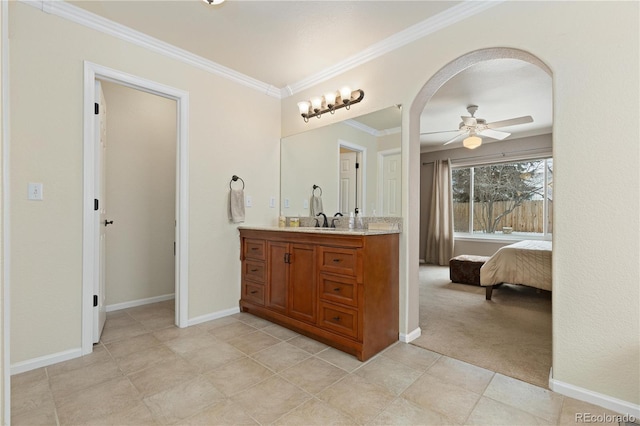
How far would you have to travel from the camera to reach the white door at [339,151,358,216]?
3.06 metres

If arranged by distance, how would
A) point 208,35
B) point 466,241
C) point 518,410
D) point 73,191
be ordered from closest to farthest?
1. point 518,410
2. point 73,191
3. point 208,35
4. point 466,241

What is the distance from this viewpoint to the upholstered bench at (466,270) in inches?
176

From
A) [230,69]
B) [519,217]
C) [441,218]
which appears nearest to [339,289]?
[230,69]

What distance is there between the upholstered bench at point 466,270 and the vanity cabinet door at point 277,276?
305 centimetres

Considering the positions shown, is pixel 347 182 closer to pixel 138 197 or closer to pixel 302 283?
pixel 302 283

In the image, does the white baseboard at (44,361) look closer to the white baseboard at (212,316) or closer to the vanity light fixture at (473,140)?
the white baseboard at (212,316)

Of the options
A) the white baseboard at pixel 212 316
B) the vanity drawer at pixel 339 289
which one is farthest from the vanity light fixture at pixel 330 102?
the white baseboard at pixel 212 316

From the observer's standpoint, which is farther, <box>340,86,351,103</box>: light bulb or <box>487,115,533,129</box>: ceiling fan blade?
<box>487,115,533,129</box>: ceiling fan blade

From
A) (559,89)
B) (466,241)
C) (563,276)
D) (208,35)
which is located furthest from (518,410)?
(466,241)

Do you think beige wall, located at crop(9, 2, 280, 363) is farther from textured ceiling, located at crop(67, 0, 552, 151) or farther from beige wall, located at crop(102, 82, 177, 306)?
beige wall, located at crop(102, 82, 177, 306)

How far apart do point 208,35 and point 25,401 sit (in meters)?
2.70

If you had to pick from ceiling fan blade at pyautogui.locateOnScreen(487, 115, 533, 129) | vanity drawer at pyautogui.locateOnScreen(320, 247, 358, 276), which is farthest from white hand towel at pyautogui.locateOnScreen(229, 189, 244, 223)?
ceiling fan blade at pyautogui.locateOnScreen(487, 115, 533, 129)

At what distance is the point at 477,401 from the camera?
168cm

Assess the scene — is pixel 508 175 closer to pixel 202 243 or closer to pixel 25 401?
pixel 202 243
